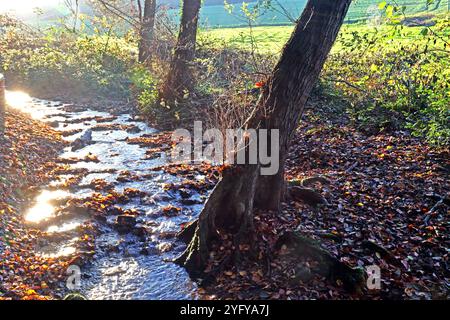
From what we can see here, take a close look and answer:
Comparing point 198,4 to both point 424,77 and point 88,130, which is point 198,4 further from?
point 424,77

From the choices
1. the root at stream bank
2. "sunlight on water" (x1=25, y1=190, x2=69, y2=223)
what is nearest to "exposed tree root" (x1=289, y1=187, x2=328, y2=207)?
the root at stream bank

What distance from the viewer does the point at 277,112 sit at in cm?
528

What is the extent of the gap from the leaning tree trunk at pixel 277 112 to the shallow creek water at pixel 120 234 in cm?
43

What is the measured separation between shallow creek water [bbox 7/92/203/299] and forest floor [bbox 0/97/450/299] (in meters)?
0.30

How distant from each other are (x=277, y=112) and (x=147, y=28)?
1300cm

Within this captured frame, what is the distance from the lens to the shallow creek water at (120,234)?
496cm

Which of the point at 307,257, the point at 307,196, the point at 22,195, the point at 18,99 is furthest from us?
the point at 18,99

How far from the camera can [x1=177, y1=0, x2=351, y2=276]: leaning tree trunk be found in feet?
16.3

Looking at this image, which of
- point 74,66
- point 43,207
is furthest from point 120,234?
point 74,66

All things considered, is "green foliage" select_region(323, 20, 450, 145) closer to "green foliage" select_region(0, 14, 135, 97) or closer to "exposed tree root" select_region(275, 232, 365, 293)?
"exposed tree root" select_region(275, 232, 365, 293)

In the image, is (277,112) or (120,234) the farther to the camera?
(120,234)

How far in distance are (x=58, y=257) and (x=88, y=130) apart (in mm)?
6481

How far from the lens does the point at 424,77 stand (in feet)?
36.9

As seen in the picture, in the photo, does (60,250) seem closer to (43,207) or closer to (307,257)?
(43,207)
